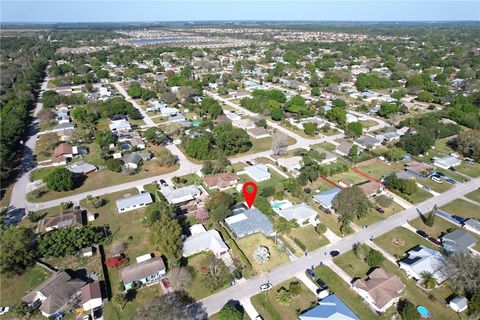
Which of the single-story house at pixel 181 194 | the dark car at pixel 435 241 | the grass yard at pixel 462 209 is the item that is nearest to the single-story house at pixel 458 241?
the dark car at pixel 435 241

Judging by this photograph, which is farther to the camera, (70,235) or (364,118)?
(364,118)

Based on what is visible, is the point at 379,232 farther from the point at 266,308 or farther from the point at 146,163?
the point at 146,163

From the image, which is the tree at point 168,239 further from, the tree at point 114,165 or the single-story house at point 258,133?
the single-story house at point 258,133

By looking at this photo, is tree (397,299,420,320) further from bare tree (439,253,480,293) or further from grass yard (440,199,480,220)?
grass yard (440,199,480,220)

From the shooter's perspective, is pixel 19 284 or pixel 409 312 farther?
pixel 19 284

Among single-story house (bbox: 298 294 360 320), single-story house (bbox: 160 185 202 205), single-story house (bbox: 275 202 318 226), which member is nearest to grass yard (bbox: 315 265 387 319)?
single-story house (bbox: 298 294 360 320)

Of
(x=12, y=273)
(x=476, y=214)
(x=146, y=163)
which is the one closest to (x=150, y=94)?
(x=146, y=163)

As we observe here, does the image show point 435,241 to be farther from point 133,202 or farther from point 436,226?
point 133,202

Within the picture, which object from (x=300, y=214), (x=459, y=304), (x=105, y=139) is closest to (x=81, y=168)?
(x=105, y=139)
